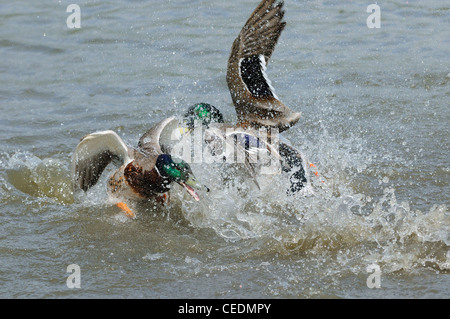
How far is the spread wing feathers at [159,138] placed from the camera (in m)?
5.58

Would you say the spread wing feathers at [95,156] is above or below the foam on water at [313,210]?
above

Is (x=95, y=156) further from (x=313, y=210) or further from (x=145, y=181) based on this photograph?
(x=313, y=210)

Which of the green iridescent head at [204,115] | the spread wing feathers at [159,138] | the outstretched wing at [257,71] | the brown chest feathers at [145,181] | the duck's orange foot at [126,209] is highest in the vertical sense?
the outstretched wing at [257,71]

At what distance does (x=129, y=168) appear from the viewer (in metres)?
5.26

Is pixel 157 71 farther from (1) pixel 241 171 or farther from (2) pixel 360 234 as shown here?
(2) pixel 360 234

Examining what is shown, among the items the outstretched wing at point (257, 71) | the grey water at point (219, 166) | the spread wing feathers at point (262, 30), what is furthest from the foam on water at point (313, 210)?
the spread wing feathers at point (262, 30)

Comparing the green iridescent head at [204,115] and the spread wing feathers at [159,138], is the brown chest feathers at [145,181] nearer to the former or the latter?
the spread wing feathers at [159,138]

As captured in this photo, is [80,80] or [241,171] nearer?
[241,171]

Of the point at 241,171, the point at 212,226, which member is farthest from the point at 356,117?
the point at 212,226

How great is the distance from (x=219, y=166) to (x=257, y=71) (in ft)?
2.83

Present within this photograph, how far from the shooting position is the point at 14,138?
7.23 meters

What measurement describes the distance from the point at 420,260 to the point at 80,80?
595cm

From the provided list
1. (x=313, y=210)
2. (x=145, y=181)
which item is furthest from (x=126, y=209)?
(x=313, y=210)

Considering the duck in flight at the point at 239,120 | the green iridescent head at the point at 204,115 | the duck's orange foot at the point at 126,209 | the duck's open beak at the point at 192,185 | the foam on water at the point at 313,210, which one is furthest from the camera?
the green iridescent head at the point at 204,115
